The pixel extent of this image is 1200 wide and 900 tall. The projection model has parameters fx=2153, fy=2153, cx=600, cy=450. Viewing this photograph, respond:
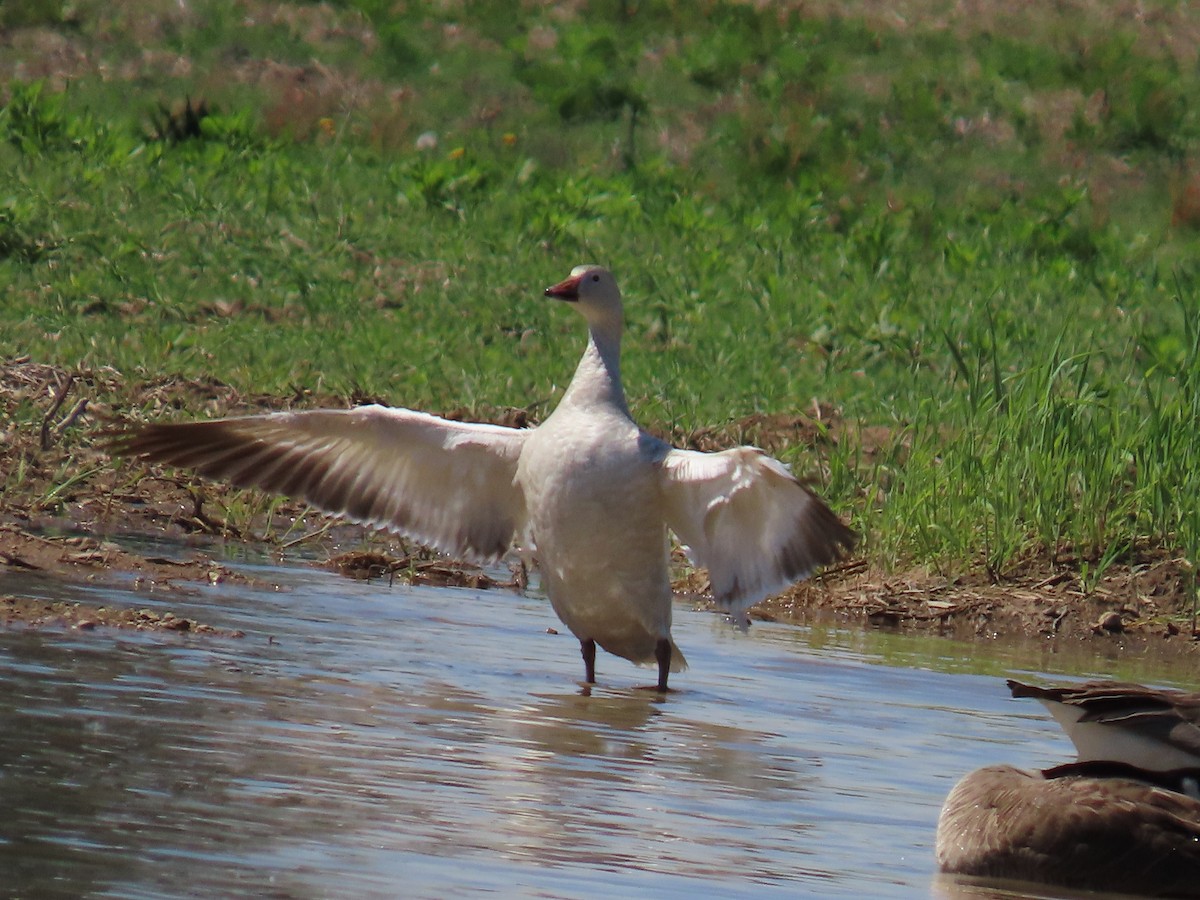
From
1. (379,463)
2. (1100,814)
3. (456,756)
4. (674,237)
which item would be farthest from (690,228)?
(1100,814)

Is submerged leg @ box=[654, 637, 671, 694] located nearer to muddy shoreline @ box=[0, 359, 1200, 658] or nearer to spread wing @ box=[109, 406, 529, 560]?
spread wing @ box=[109, 406, 529, 560]

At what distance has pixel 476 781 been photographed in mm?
4895

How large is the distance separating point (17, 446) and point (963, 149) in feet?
42.0

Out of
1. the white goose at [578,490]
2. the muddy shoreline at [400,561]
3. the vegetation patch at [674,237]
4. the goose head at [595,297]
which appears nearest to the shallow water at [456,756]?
the white goose at [578,490]

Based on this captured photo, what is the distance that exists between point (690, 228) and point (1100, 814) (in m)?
11.5

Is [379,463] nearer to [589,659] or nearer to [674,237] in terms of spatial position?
[589,659]

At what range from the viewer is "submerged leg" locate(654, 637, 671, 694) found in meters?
7.24

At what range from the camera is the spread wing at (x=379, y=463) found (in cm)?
760

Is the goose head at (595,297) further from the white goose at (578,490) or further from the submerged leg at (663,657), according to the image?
the submerged leg at (663,657)

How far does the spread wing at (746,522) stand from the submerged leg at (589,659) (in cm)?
47

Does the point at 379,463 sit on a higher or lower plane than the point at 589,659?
higher

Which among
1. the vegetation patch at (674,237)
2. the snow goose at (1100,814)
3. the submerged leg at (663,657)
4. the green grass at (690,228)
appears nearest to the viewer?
the snow goose at (1100,814)

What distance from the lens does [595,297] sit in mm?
7922

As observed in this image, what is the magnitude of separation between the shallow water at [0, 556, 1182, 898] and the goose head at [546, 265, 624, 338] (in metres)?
1.17
